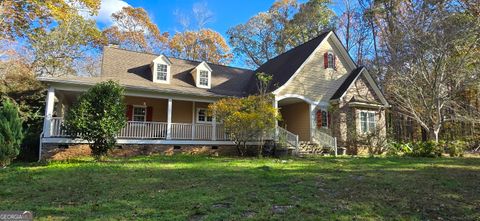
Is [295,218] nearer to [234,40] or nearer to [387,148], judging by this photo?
[387,148]

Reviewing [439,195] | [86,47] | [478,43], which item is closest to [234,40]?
[86,47]

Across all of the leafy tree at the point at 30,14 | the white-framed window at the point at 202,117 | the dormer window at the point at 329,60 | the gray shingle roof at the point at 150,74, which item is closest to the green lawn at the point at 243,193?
the gray shingle roof at the point at 150,74

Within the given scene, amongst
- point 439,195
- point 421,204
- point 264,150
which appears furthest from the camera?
point 264,150

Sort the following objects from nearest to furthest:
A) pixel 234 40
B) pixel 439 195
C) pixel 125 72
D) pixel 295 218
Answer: pixel 295 218, pixel 439 195, pixel 125 72, pixel 234 40

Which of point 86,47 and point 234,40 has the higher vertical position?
point 234,40

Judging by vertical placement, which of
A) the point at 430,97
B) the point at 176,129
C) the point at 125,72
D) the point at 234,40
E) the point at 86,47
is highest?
the point at 234,40

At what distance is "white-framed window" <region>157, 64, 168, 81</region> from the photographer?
17.1m

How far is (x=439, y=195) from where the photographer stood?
20.4ft

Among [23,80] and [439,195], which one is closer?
[439,195]

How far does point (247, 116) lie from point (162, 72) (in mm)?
6307

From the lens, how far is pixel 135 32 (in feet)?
106

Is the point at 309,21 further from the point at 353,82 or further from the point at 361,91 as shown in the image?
the point at 353,82

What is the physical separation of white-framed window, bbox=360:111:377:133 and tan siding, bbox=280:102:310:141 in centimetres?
308

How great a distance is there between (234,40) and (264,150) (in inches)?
802
